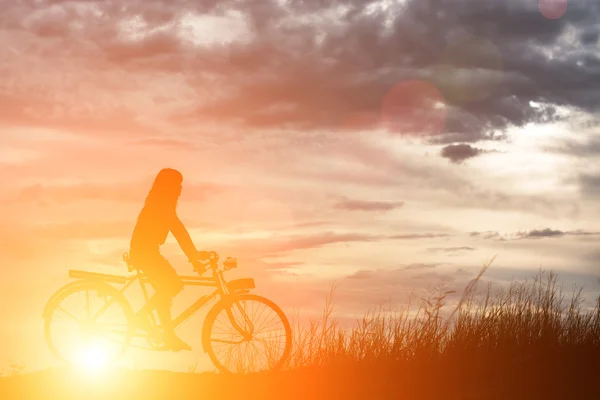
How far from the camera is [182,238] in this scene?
10.3 metres

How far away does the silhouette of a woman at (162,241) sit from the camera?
10258mm

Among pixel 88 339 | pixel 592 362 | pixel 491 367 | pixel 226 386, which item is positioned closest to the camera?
pixel 226 386

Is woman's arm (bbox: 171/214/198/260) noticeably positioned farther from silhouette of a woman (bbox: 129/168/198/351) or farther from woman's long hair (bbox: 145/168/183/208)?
woman's long hair (bbox: 145/168/183/208)

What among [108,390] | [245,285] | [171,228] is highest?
[171,228]

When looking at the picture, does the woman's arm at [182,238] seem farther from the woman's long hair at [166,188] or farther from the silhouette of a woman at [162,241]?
the woman's long hair at [166,188]

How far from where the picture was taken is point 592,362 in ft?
44.7

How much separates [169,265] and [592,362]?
8.14 meters

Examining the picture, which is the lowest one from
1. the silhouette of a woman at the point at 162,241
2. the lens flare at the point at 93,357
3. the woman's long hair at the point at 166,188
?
the lens flare at the point at 93,357

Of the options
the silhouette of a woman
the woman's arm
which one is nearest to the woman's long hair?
the silhouette of a woman

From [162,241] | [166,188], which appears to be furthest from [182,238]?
[166,188]

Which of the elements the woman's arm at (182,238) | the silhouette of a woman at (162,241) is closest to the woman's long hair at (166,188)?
the silhouette of a woman at (162,241)

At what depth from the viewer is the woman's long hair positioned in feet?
33.7

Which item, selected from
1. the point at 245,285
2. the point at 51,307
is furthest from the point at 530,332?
the point at 51,307

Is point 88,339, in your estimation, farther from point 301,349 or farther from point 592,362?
point 592,362
